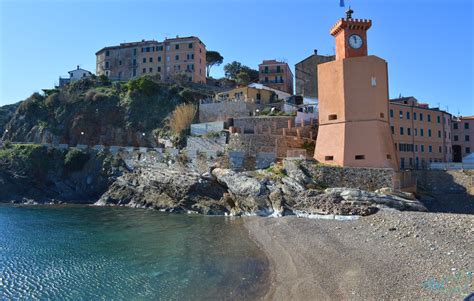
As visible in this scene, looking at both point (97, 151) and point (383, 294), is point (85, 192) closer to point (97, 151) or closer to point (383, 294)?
point (97, 151)

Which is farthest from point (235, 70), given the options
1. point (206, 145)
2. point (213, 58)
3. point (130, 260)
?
point (130, 260)

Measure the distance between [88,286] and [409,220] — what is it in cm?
1859

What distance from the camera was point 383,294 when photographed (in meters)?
13.1

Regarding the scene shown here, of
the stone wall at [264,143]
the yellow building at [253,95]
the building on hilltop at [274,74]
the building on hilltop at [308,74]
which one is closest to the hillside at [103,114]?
the yellow building at [253,95]

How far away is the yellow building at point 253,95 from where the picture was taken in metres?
Result: 53.9

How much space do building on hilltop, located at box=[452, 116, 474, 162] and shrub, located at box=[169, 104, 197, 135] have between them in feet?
134

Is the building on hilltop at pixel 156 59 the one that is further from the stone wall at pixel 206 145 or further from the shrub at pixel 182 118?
the stone wall at pixel 206 145

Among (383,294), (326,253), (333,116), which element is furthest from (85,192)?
(383,294)

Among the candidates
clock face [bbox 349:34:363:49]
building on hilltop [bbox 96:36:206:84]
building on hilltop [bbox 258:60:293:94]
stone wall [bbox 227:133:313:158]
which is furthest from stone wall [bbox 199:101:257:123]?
building on hilltop [bbox 258:60:293:94]

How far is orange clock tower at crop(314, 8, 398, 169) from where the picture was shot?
34.4 metres

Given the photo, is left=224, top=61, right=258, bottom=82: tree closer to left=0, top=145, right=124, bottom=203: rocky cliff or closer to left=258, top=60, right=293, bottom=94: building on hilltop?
left=258, top=60, right=293, bottom=94: building on hilltop

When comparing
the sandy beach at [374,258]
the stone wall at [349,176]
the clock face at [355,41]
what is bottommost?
the sandy beach at [374,258]

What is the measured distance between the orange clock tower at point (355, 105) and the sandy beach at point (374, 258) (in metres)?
10.5

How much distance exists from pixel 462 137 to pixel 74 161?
5903 centimetres
